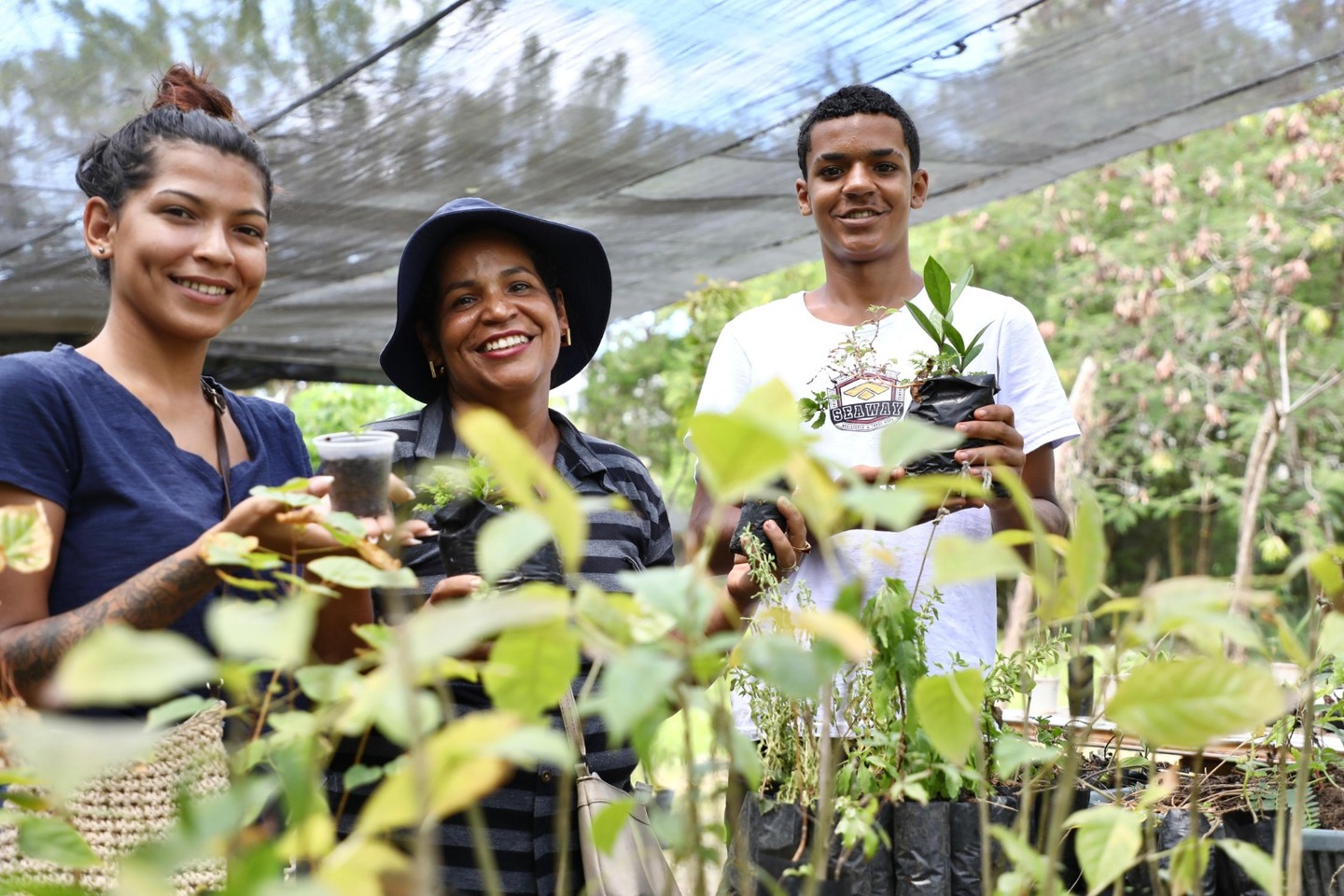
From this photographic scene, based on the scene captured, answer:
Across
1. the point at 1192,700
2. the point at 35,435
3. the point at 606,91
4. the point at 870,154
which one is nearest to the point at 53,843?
the point at 1192,700

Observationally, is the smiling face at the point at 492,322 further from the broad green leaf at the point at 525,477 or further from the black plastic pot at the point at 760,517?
the broad green leaf at the point at 525,477

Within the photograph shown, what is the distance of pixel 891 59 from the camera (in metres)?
3.56

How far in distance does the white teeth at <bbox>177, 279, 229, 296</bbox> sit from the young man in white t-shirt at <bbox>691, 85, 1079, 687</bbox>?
0.78 meters

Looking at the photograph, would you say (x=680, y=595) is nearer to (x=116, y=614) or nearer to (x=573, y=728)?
(x=116, y=614)

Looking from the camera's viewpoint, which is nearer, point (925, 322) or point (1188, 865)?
point (1188, 865)

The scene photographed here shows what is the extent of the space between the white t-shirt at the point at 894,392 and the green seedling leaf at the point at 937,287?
142mm

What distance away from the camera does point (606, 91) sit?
359 cm

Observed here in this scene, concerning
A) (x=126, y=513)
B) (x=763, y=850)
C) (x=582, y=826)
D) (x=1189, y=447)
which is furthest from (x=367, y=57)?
(x=1189, y=447)

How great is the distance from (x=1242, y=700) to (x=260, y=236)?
1.49m

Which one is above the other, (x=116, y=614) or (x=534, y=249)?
(x=534, y=249)

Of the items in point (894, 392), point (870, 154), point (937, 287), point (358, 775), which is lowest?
point (358, 775)

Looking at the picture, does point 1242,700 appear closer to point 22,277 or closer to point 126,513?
point 126,513

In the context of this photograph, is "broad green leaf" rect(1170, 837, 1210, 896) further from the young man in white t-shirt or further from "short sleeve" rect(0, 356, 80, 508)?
"short sleeve" rect(0, 356, 80, 508)

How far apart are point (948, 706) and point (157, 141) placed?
4.46 ft
